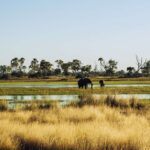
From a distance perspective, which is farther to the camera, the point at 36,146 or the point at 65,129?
the point at 65,129

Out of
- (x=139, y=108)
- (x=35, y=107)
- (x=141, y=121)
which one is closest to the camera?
(x=141, y=121)

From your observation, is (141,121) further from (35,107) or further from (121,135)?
(35,107)

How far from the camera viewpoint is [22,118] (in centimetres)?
1614

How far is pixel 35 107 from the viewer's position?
67.9ft

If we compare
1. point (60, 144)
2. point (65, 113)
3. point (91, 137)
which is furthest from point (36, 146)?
point (65, 113)

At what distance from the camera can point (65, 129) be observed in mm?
11672

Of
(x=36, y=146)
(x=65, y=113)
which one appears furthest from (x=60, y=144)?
(x=65, y=113)

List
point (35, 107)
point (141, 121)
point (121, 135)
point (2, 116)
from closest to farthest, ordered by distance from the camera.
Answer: point (121, 135) → point (141, 121) → point (2, 116) → point (35, 107)

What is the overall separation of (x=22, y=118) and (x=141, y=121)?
170 inches

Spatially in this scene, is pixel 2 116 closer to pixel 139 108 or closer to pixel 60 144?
pixel 60 144

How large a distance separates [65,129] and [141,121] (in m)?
4.45

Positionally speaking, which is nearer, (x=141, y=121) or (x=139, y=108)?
(x=141, y=121)

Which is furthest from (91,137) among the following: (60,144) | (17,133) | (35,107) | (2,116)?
(35,107)

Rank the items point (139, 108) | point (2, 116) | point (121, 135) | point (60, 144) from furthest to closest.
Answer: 1. point (139, 108)
2. point (2, 116)
3. point (121, 135)
4. point (60, 144)
